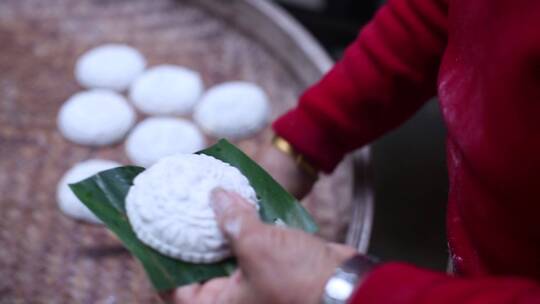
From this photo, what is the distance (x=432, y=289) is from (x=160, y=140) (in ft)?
2.26

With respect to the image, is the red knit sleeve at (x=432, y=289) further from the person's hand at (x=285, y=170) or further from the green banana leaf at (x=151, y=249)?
the person's hand at (x=285, y=170)

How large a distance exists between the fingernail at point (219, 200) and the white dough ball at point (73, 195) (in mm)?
456

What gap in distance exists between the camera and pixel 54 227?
37.8 inches

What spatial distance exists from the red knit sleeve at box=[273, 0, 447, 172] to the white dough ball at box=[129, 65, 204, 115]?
1.15 feet

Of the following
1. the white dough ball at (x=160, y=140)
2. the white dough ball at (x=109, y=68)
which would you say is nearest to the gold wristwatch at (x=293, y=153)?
the white dough ball at (x=160, y=140)

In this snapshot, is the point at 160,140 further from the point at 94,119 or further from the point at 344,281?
the point at 344,281

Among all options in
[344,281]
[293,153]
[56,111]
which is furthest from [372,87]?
[56,111]

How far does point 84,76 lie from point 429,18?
28.8 inches

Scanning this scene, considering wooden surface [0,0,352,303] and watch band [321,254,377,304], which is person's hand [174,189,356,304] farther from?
wooden surface [0,0,352,303]

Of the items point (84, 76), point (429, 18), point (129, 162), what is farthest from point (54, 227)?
point (429, 18)

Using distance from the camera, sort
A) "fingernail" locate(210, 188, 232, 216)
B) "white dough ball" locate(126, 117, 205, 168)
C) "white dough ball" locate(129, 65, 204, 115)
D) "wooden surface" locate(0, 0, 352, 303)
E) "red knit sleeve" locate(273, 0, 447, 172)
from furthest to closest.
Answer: "white dough ball" locate(129, 65, 204, 115) < "white dough ball" locate(126, 117, 205, 168) < "wooden surface" locate(0, 0, 352, 303) < "red knit sleeve" locate(273, 0, 447, 172) < "fingernail" locate(210, 188, 232, 216)

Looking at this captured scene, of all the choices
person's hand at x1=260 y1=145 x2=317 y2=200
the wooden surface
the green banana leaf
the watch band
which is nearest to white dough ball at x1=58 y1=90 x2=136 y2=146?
the wooden surface

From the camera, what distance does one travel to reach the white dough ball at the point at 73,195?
37.0 inches

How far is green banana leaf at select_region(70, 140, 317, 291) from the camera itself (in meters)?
0.56
